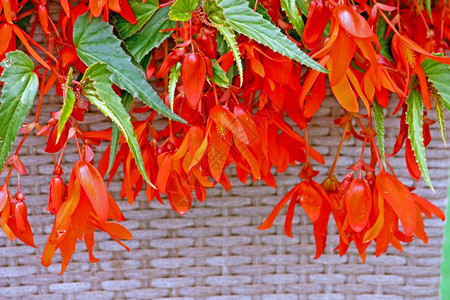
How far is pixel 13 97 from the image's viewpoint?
252 millimetres

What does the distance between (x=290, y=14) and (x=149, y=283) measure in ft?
0.83

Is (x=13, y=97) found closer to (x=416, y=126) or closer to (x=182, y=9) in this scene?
(x=182, y=9)

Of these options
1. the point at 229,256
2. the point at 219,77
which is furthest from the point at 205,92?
the point at 229,256

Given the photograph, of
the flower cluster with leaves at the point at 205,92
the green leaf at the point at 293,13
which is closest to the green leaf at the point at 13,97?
the flower cluster with leaves at the point at 205,92

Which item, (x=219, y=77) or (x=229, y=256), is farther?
(x=229, y=256)

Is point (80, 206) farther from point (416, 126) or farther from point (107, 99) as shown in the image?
point (416, 126)

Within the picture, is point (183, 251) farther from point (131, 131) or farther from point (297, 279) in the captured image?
point (131, 131)

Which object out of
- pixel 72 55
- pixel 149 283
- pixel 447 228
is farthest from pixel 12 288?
pixel 447 228

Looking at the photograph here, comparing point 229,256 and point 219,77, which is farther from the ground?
point 219,77

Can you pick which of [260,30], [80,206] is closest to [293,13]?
[260,30]

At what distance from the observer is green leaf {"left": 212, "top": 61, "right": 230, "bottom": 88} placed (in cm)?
26

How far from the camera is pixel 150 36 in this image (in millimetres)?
295

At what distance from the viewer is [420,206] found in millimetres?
315

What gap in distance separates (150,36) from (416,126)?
15 centimetres
